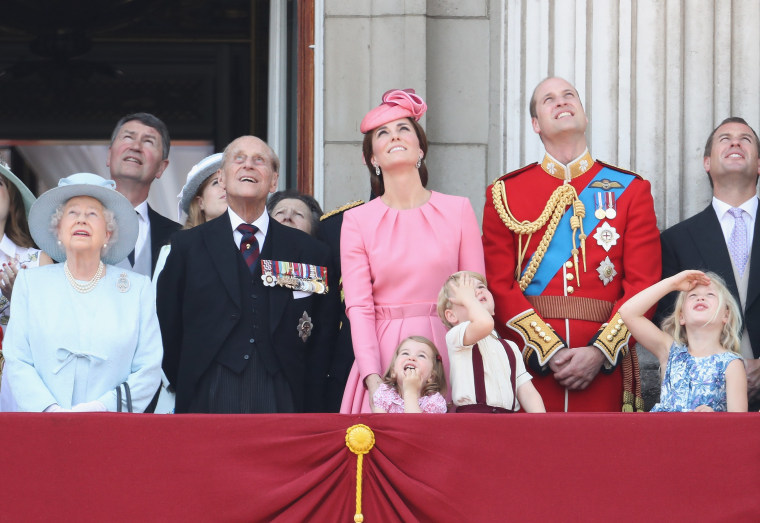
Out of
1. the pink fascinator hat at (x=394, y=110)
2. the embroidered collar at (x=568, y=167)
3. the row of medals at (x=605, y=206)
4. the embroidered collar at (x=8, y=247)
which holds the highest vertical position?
the pink fascinator hat at (x=394, y=110)

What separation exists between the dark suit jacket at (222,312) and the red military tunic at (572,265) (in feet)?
2.38

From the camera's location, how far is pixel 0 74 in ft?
34.6

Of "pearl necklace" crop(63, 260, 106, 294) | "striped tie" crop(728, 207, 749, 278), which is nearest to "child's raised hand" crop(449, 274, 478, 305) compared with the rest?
"pearl necklace" crop(63, 260, 106, 294)

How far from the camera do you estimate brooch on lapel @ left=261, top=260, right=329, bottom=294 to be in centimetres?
595

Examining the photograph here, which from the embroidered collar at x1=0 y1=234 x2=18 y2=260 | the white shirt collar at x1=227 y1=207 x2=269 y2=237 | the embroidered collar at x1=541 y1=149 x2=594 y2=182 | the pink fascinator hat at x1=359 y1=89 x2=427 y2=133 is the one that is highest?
the pink fascinator hat at x1=359 y1=89 x2=427 y2=133

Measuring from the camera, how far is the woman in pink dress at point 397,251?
18.8 feet

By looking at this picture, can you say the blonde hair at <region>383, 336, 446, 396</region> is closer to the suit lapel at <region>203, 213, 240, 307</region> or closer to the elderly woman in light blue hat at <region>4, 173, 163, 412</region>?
the suit lapel at <region>203, 213, 240, 307</region>

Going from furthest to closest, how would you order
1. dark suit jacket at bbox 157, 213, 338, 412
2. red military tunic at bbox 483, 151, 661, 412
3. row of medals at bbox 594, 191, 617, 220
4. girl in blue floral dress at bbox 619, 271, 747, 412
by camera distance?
row of medals at bbox 594, 191, 617, 220 → red military tunic at bbox 483, 151, 661, 412 → dark suit jacket at bbox 157, 213, 338, 412 → girl in blue floral dress at bbox 619, 271, 747, 412

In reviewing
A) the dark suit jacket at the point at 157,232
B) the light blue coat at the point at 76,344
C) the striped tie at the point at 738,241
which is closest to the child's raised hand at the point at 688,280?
the striped tie at the point at 738,241

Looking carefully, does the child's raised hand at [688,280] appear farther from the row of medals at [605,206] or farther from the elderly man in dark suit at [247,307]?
the elderly man in dark suit at [247,307]

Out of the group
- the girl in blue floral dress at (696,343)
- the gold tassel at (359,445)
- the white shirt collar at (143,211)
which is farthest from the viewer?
the white shirt collar at (143,211)

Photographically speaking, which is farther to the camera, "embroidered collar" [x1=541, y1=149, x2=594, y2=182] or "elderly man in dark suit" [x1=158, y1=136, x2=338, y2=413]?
"embroidered collar" [x1=541, y1=149, x2=594, y2=182]

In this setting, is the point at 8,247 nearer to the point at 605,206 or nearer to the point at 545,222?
the point at 545,222

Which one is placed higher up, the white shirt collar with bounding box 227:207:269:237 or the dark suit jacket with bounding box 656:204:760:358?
the white shirt collar with bounding box 227:207:269:237
